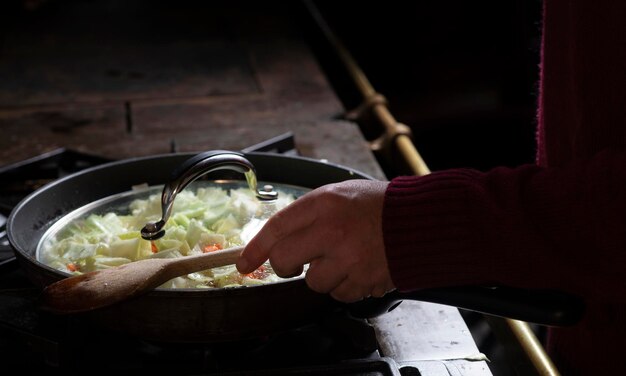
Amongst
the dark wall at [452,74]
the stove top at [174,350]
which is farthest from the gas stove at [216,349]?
the dark wall at [452,74]

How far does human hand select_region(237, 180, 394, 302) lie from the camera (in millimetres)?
917

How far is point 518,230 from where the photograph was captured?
2.84 feet

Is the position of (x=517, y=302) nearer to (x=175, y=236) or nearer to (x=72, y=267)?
(x=175, y=236)

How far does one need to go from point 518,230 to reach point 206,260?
0.44m

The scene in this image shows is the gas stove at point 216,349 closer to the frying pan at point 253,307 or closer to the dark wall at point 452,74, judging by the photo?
the frying pan at point 253,307

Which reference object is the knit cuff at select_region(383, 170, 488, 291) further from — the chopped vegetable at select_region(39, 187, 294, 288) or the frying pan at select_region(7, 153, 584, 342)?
the chopped vegetable at select_region(39, 187, 294, 288)

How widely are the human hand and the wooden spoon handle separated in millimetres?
79

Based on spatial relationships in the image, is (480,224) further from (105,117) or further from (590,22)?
(105,117)

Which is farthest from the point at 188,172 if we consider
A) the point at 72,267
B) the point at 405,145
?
the point at 405,145

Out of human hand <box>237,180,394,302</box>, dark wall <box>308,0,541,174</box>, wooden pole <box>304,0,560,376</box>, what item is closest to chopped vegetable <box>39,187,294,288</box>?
human hand <box>237,180,394,302</box>

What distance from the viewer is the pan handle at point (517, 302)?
859mm

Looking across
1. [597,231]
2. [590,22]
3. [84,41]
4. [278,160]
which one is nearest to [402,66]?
[84,41]

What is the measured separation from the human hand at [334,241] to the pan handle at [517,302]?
74 millimetres

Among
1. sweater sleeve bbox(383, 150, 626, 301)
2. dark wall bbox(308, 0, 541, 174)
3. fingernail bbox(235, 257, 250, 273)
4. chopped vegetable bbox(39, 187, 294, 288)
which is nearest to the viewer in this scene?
sweater sleeve bbox(383, 150, 626, 301)
